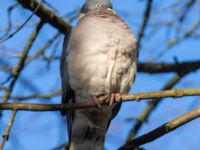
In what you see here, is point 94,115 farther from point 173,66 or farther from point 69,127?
point 173,66

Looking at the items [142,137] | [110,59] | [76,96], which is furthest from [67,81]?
[142,137]

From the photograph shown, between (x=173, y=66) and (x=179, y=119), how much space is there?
179cm

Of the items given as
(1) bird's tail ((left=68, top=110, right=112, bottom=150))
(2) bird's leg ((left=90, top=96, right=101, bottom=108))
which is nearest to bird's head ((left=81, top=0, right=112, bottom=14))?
(1) bird's tail ((left=68, top=110, right=112, bottom=150))

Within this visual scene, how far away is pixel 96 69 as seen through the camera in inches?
131

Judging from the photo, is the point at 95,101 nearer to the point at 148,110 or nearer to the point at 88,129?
the point at 88,129

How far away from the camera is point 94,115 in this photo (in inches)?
144

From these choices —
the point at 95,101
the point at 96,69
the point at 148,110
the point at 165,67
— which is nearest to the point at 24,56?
the point at 96,69

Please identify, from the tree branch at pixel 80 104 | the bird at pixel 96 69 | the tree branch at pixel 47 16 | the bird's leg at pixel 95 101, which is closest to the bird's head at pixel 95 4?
the bird at pixel 96 69

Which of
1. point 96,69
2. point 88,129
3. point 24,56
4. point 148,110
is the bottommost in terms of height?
point 148,110

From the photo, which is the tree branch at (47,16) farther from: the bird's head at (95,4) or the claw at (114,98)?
the claw at (114,98)

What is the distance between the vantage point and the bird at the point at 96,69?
333 cm

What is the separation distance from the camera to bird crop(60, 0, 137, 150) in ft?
10.9

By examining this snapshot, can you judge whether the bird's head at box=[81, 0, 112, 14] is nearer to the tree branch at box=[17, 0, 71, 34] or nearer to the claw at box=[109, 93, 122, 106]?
the tree branch at box=[17, 0, 71, 34]

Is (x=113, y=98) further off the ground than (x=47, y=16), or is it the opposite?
(x=47, y=16)
